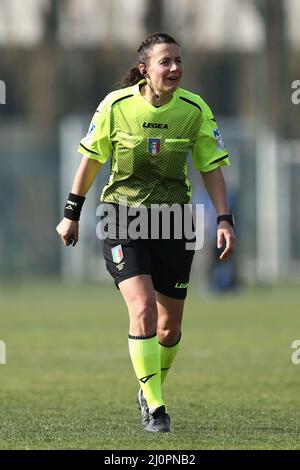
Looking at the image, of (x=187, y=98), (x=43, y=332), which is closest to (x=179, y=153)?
(x=187, y=98)

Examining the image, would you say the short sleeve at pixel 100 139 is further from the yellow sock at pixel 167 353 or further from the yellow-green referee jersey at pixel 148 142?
the yellow sock at pixel 167 353

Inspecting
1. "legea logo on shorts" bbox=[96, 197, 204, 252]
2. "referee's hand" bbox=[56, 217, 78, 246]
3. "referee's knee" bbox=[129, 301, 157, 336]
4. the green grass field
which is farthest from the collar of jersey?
the green grass field

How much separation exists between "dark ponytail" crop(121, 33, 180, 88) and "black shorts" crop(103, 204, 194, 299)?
38.3 inches

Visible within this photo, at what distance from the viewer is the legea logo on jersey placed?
7.82m

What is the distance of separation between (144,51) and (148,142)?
1.77 ft

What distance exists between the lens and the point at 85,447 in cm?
681

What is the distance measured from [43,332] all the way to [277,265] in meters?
13.9

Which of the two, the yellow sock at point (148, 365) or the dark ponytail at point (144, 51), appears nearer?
the yellow sock at point (148, 365)

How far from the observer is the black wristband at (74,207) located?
789 cm

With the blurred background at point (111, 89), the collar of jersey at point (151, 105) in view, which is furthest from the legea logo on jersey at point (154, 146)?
the blurred background at point (111, 89)

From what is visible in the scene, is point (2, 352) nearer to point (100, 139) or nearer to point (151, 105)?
point (100, 139)

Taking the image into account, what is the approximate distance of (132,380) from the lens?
1103cm

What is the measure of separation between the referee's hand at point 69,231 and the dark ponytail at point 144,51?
941mm

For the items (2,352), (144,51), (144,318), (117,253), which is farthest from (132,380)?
(144,51)
